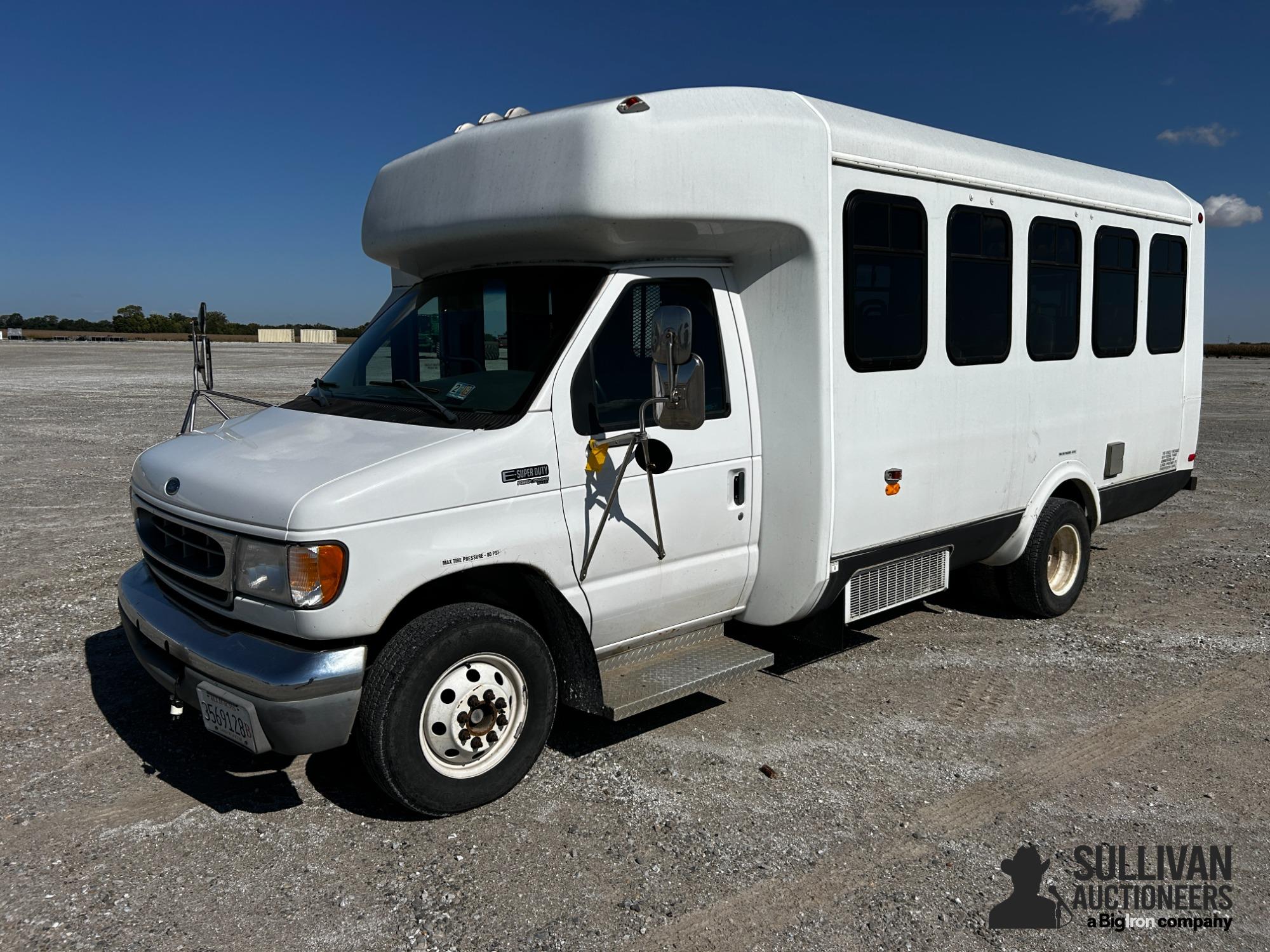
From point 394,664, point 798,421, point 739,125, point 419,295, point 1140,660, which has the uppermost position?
point 739,125

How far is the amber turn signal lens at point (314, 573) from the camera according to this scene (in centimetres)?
377

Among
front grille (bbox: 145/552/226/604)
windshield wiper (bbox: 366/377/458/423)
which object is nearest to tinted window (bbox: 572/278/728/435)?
windshield wiper (bbox: 366/377/458/423)

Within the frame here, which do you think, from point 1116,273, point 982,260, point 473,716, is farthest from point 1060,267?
point 473,716

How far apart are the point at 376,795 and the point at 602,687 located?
1.13 m

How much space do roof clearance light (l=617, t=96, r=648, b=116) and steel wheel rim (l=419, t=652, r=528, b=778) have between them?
7.96 feet

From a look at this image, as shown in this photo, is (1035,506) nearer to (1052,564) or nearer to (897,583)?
(1052,564)

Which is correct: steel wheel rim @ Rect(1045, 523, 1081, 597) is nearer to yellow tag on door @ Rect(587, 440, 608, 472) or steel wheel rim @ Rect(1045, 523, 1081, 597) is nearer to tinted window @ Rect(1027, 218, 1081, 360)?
tinted window @ Rect(1027, 218, 1081, 360)

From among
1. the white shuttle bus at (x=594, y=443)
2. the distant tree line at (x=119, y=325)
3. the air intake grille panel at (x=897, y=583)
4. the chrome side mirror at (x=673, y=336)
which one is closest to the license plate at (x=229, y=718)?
the white shuttle bus at (x=594, y=443)

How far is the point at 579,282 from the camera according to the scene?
183 inches

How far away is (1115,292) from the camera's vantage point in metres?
7.34

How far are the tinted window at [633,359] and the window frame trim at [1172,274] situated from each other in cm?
445

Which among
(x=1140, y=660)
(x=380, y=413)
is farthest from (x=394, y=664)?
(x=1140, y=660)

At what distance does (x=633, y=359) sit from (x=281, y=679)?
6.79ft

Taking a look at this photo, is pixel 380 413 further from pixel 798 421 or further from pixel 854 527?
pixel 854 527
